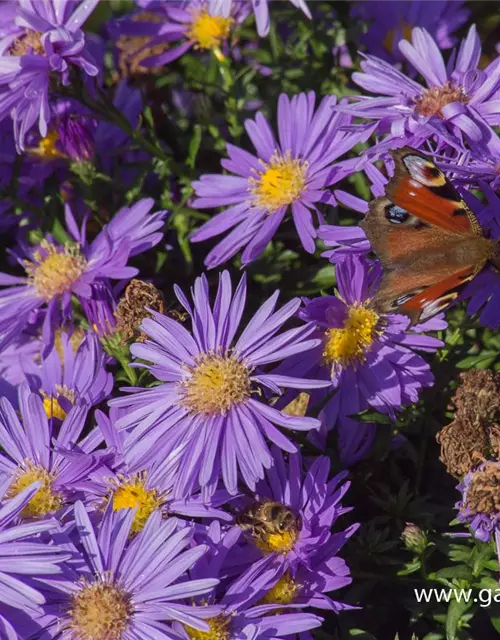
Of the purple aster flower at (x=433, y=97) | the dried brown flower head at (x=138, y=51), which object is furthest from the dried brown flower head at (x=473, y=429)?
the dried brown flower head at (x=138, y=51)

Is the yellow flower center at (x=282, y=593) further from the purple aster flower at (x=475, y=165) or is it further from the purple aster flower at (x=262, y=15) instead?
the purple aster flower at (x=262, y=15)

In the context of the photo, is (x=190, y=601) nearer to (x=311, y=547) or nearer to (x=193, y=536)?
(x=193, y=536)

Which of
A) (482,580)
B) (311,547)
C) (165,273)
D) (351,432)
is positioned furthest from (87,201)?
(482,580)

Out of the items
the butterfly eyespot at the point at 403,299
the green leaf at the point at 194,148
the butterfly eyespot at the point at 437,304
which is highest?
the green leaf at the point at 194,148

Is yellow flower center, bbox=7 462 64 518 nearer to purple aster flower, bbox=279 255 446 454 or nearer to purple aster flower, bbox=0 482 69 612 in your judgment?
purple aster flower, bbox=0 482 69 612

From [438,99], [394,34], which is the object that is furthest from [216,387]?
[394,34]

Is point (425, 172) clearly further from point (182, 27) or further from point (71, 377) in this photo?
point (182, 27)
